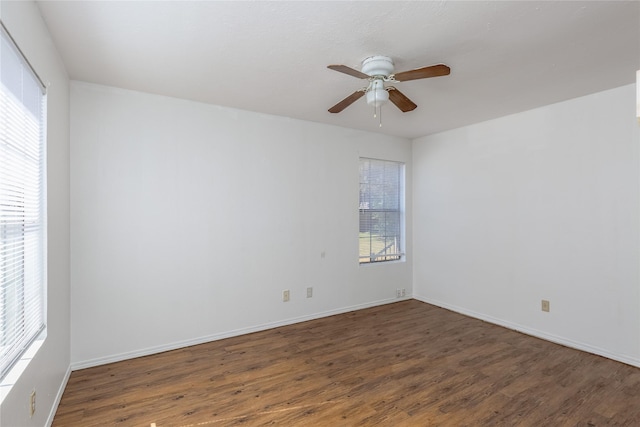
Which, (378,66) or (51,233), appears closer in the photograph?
(51,233)

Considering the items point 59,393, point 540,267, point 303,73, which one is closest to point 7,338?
point 59,393

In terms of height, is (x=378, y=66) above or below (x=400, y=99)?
above

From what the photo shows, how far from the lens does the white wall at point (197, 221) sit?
285 centimetres

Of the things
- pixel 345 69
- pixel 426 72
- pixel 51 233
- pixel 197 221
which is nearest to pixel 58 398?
pixel 51 233

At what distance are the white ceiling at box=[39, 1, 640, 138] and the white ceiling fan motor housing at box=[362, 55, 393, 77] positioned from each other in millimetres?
59

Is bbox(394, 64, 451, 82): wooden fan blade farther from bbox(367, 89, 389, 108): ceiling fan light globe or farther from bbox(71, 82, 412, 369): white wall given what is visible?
bbox(71, 82, 412, 369): white wall

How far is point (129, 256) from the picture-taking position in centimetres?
298

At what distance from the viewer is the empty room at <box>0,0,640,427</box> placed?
75.1 inches

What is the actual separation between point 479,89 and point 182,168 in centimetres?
291

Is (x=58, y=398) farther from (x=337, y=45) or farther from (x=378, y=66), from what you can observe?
(x=378, y=66)

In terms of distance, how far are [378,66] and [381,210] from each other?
2713 millimetres

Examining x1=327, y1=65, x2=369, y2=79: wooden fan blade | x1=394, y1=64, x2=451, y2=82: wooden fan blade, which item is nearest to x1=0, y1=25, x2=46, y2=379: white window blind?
x1=327, y1=65, x2=369, y2=79: wooden fan blade

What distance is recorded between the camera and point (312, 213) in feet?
13.4

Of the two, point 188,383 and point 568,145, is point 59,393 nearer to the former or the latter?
point 188,383
